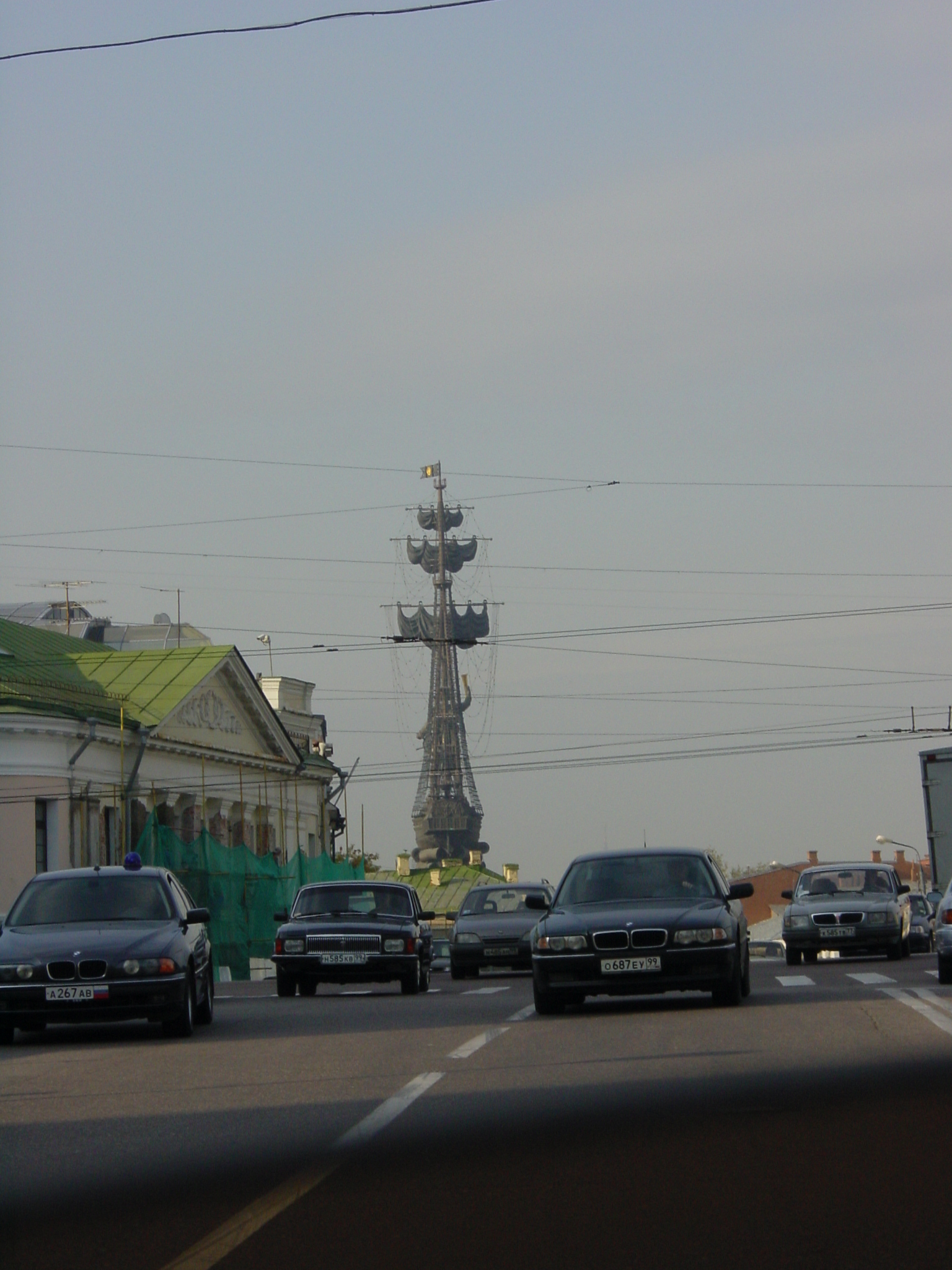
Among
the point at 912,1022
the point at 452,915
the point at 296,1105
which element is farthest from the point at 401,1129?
the point at 452,915

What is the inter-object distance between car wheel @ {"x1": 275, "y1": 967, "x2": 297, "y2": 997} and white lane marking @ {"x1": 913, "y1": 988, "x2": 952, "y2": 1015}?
27.0 feet

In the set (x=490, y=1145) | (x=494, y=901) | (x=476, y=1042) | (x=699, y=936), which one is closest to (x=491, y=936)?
(x=494, y=901)

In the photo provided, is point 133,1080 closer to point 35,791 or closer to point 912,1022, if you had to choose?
point 912,1022

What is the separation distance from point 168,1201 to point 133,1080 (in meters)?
4.95

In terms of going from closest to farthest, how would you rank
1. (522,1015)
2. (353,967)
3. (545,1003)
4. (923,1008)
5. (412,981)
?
(923,1008) < (545,1003) < (522,1015) < (353,967) < (412,981)

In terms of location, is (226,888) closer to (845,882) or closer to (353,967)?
(845,882)

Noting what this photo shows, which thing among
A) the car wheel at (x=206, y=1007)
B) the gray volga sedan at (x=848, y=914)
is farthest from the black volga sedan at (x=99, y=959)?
the gray volga sedan at (x=848, y=914)

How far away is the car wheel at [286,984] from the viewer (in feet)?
80.1

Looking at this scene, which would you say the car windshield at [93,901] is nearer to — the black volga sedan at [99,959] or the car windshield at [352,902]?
the black volga sedan at [99,959]

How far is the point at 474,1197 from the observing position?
7.54 metres

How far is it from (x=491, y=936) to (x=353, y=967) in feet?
18.7

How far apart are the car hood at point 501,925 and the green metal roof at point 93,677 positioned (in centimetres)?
2113

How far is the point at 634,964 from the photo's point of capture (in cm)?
1639

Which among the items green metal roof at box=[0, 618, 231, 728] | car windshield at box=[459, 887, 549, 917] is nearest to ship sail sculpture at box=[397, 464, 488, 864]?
green metal roof at box=[0, 618, 231, 728]
